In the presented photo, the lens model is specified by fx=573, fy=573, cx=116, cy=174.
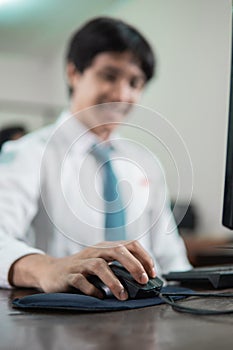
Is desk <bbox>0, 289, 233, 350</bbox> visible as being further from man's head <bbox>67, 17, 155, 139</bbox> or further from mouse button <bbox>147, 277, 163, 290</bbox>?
man's head <bbox>67, 17, 155, 139</bbox>

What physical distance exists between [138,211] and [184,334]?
51cm

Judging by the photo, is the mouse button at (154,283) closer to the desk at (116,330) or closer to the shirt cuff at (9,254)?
the desk at (116,330)

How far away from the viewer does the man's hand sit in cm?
81

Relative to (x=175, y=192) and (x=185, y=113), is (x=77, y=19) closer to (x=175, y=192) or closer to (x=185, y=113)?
(x=185, y=113)

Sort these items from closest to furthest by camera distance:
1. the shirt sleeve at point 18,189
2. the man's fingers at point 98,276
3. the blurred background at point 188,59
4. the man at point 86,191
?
the man's fingers at point 98,276, the man at point 86,191, the shirt sleeve at point 18,189, the blurred background at point 188,59

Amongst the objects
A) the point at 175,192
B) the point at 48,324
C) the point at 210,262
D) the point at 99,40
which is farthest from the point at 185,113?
the point at 48,324

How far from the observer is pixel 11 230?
126cm

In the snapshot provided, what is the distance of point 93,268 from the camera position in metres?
0.83

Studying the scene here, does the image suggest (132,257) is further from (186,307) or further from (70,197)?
(70,197)

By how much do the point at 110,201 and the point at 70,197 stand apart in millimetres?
83

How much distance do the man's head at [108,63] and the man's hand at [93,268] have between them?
68 cm

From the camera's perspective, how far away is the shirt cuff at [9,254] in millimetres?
Result: 1024

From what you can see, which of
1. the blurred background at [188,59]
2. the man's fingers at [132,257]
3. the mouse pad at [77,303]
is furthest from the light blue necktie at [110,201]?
the blurred background at [188,59]

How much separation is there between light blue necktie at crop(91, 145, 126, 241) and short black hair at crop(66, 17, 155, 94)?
0.26 m
